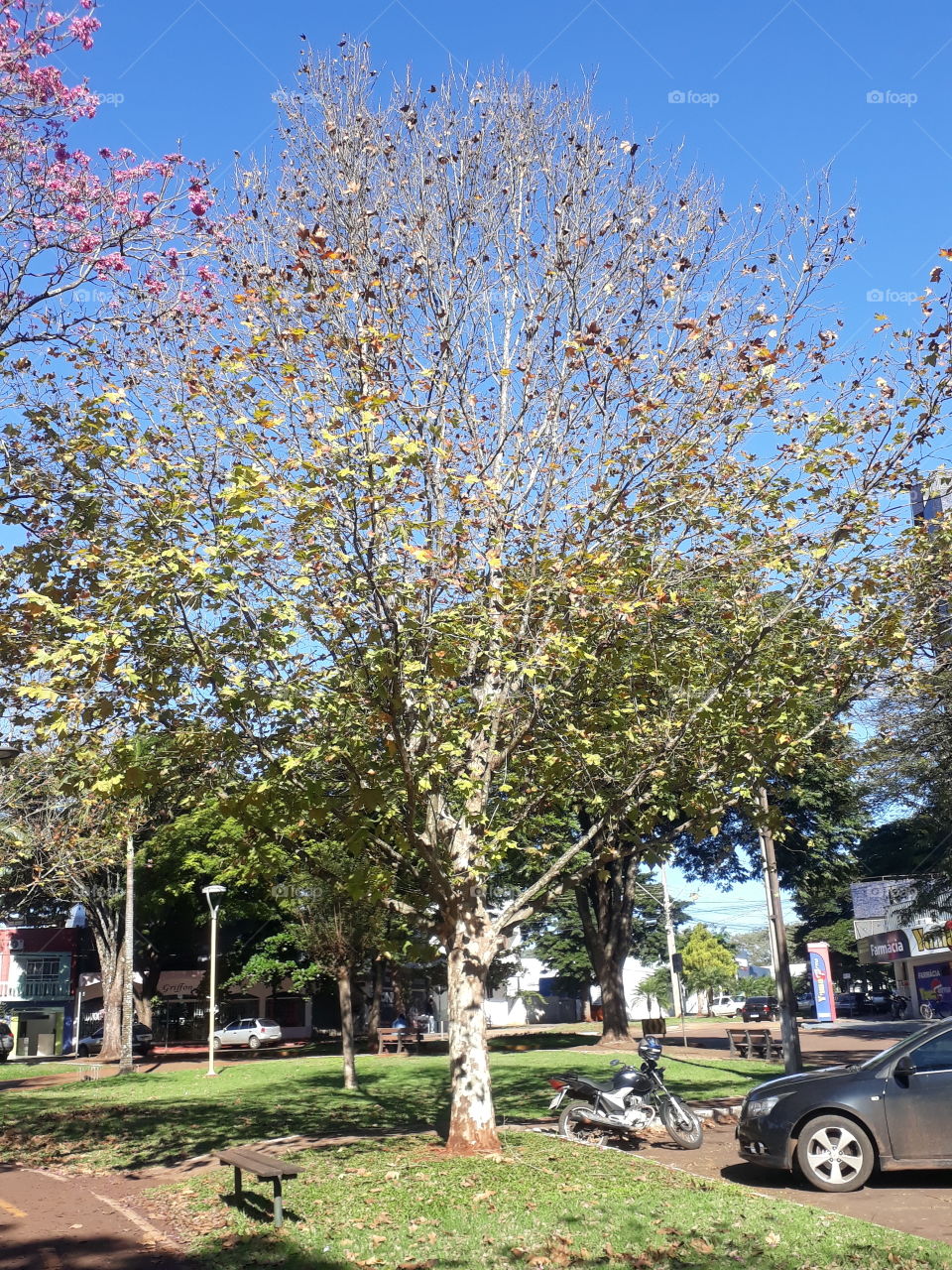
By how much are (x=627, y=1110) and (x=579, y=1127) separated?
70cm

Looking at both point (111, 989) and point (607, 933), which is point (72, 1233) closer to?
point (607, 933)

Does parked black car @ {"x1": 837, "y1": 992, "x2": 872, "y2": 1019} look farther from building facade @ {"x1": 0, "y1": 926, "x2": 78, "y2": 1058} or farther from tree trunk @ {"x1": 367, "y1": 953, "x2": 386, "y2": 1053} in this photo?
building facade @ {"x1": 0, "y1": 926, "x2": 78, "y2": 1058}

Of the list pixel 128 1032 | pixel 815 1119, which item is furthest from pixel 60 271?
pixel 128 1032

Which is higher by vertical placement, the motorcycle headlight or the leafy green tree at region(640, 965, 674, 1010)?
the motorcycle headlight

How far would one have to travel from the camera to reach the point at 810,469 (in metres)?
10.7

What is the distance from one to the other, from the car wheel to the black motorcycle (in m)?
2.59

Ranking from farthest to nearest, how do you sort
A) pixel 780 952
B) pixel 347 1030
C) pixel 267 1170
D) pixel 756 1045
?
1. pixel 756 1045
2. pixel 347 1030
3. pixel 780 952
4. pixel 267 1170

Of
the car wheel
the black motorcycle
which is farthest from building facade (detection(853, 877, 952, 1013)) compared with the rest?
the car wheel

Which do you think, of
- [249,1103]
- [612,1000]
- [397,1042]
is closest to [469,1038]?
[249,1103]

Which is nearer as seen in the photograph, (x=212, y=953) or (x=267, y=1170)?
(x=267, y=1170)

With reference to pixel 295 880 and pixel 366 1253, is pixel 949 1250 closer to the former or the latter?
pixel 366 1253

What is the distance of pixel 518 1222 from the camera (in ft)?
26.2

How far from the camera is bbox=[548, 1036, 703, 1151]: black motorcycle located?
12.2 m

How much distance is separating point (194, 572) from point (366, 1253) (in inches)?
200
